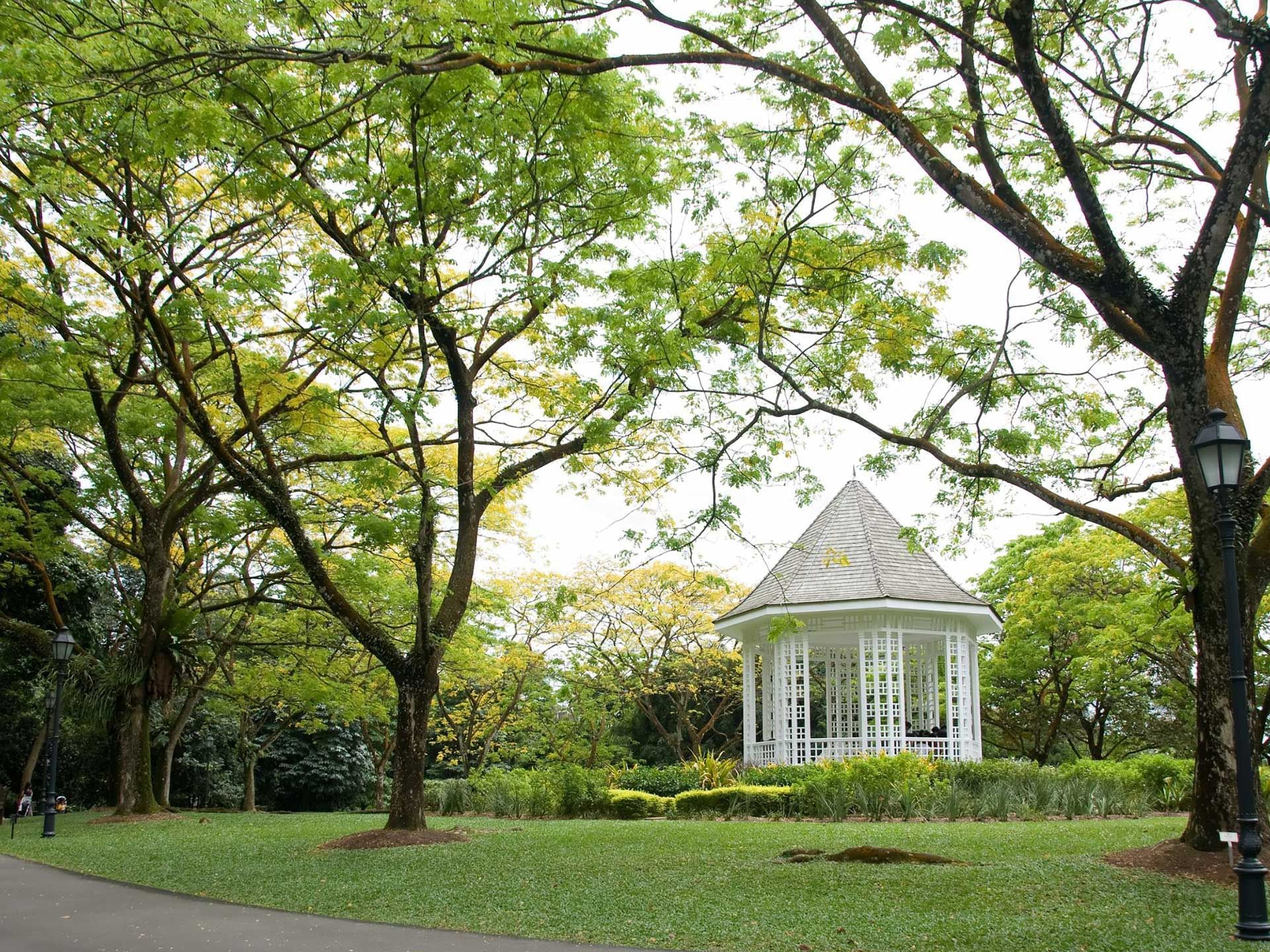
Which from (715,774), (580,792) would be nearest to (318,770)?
(580,792)

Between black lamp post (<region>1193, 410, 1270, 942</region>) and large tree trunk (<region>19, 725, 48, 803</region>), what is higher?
black lamp post (<region>1193, 410, 1270, 942</region>)

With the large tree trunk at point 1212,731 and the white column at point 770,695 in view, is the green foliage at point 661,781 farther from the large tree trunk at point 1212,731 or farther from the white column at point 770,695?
the large tree trunk at point 1212,731

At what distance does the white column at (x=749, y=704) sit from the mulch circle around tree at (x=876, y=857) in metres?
11.8

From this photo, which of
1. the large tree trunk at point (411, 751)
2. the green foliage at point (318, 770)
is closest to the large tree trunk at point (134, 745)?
the large tree trunk at point (411, 751)

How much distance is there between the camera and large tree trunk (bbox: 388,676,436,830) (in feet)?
40.0

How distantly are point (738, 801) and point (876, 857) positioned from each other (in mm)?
7130

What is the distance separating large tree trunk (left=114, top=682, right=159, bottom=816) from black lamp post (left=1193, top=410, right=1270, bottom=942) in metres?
17.2

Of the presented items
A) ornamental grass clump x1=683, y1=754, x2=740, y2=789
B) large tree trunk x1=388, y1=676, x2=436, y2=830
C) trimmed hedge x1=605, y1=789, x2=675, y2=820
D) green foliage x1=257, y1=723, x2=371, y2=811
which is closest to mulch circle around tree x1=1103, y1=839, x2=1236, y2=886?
large tree trunk x1=388, y1=676, x2=436, y2=830

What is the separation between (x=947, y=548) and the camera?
12156 mm

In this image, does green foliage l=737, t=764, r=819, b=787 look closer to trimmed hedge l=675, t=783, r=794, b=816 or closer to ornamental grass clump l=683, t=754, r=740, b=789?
ornamental grass clump l=683, t=754, r=740, b=789

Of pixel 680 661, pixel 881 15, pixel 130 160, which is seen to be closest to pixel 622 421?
pixel 881 15

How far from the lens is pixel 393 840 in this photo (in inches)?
A: 453

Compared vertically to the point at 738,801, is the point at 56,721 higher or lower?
higher

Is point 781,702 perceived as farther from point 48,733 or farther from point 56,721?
Answer: point 48,733
